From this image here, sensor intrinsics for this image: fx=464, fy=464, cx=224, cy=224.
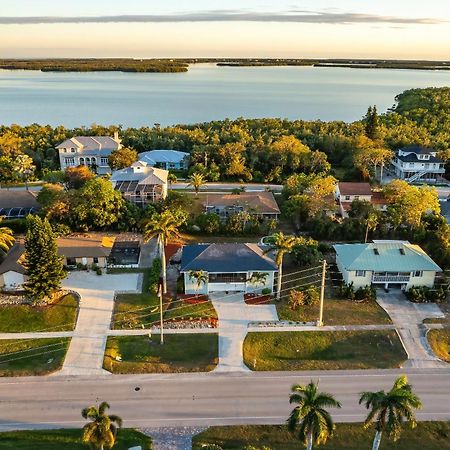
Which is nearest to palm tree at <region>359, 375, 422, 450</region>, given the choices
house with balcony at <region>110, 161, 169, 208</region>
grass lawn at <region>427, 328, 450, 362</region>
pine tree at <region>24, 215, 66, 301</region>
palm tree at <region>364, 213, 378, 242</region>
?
grass lawn at <region>427, 328, 450, 362</region>

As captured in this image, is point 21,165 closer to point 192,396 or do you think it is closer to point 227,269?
point 227,269

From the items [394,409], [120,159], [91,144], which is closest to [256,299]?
[394,409]

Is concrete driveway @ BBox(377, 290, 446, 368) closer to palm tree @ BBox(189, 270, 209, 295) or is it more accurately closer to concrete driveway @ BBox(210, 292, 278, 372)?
concrete driveway @ BBox(210, 292, 278, 372)

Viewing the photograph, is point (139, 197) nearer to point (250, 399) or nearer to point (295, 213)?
point (295, 213)

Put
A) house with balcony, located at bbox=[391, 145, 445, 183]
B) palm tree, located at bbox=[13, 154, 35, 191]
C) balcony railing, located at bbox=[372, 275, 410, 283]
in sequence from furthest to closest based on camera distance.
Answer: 1. house with balcony, located at bbox=[391, 145, 445, 183]
2. palm tree, located at bbox=[13, 154, 35, 191]
3. balcony railing, located at bbox=[372, 275, 410, 283]

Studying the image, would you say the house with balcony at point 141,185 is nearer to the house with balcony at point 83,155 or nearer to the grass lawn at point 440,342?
the house with balcony at point 83,155
